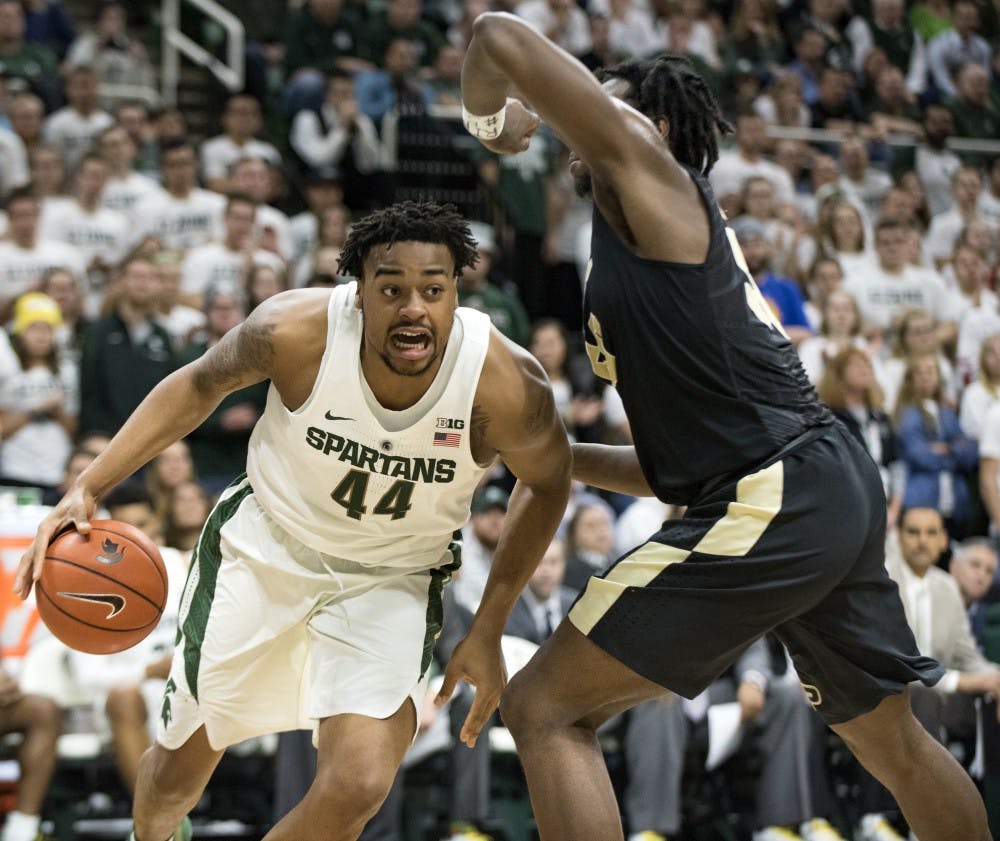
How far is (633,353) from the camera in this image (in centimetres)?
356

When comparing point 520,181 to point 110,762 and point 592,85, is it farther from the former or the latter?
point 592,85

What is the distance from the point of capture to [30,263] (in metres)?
8.07

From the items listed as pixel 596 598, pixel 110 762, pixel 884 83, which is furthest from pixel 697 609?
pixel 884 83

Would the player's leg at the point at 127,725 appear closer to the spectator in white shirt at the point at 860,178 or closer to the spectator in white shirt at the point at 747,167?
the spectator in white shirt at the point at 747,167

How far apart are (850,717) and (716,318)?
Result: 105cm

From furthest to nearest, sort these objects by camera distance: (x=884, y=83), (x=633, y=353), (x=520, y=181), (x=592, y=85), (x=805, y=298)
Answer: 1. (x=884, y=83)
2. (x=520, y=181)
3. (x=805, y=298)
4. (x=633, y=353)
5. (x=592, y=85)

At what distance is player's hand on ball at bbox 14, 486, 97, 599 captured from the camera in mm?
3936

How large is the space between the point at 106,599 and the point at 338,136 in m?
6.81

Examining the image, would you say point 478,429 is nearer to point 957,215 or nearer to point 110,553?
point 110,553

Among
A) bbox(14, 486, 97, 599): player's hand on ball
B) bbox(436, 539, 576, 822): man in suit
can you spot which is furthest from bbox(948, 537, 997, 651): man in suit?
bbox(14, 486, 97, 599): player's hand on ball

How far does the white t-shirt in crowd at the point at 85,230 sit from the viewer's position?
8.55m

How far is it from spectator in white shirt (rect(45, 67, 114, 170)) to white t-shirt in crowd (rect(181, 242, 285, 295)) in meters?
1.42

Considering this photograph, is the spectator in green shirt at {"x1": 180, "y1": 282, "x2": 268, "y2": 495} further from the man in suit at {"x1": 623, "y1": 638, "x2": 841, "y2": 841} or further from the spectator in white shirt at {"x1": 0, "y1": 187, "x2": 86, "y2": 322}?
the man in suit at {"x1": 623, "y1": 638, "x2": 841, "y2": 841}

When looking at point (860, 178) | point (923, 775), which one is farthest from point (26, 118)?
point (923, 775)
